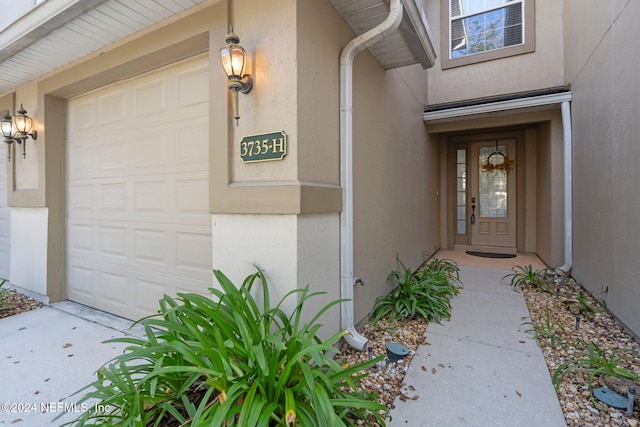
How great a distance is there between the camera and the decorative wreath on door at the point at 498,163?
6.47 metres

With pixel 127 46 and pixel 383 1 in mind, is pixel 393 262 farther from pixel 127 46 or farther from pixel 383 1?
pixel 127 46

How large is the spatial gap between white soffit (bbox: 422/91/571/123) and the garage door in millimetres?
4357

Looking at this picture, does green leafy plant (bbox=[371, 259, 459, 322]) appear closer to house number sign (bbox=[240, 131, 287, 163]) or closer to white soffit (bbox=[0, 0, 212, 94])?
house number sign (bbox=[240, 131, 287, 163])

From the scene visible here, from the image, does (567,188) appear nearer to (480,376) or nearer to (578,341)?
(578,341)

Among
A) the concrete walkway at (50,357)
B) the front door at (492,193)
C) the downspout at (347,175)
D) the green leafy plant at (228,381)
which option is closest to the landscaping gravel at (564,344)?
the downspout at (347,175)

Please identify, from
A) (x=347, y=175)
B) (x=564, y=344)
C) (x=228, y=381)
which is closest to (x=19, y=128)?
(x=347, y=175)

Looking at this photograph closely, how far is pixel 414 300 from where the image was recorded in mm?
3330

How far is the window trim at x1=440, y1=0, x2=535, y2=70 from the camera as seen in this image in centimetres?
529

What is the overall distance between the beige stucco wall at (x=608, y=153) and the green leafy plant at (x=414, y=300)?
1600mm

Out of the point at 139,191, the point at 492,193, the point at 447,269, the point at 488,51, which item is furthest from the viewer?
the point at 492,193

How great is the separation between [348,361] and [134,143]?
3.08m

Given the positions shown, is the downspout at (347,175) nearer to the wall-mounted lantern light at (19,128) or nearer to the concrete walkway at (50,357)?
the concrete walkway at (50,357)

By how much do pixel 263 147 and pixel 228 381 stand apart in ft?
4.88

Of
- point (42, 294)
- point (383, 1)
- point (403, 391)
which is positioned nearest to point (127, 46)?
point (383, 1)
